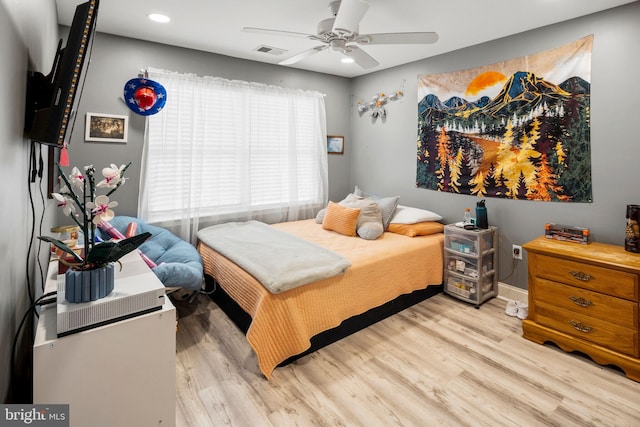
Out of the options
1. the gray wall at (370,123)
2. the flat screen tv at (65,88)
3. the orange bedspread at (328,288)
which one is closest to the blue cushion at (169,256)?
the orange bedspread at (328,288)

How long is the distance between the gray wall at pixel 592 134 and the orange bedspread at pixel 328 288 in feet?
2.14

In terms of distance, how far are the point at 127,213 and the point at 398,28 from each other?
9.84 feet

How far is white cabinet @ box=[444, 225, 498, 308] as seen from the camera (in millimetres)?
3027

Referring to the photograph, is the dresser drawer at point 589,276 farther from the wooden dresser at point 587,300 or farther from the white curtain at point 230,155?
the white curtain at point 230,155

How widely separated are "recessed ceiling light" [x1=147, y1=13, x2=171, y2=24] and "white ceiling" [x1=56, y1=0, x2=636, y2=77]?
5 cm

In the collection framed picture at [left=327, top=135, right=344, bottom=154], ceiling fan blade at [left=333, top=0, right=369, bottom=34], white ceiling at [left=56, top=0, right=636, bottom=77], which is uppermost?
white ceiling at [left=56, top=0, right=636, bottom=77]

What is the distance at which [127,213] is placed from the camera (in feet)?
10.3

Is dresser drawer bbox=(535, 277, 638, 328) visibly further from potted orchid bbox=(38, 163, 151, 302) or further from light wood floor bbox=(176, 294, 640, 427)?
potted orchid bbox=(38, 163, 151, 302)

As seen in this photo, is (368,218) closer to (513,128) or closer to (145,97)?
(513,128)

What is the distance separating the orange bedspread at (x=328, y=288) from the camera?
2.08 metres

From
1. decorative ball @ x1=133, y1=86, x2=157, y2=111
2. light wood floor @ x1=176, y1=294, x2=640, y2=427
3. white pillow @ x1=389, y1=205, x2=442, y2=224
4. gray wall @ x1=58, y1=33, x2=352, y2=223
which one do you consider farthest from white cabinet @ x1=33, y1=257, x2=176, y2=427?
white pillow @ x1=389, y1=205, x2=442, y2=224

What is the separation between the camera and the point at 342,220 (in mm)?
3469

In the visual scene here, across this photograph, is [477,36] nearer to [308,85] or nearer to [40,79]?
[308,85]

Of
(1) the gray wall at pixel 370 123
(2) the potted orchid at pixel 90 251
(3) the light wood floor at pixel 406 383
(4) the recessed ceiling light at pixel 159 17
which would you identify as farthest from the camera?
(4) the recessed ceiling light at pixel 159 17
